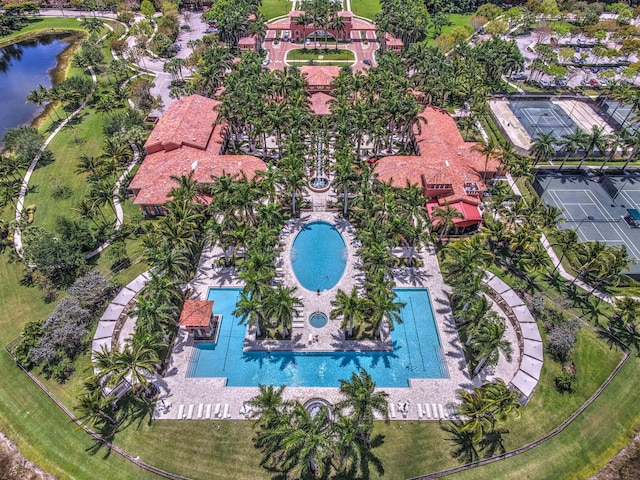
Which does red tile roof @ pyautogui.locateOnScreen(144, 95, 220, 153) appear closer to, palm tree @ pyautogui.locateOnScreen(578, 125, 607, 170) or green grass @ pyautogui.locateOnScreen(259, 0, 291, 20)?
palm tree @ pyautogui.locateOnScreen(578, 125, 607, 170)

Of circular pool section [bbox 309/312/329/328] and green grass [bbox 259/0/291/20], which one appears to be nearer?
circular pool section [bbox 309/312/329/328]

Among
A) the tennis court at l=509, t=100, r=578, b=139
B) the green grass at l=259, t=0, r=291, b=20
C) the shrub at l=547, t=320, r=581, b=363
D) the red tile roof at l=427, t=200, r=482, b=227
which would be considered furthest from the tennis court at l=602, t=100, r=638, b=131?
the green grass at l=259, t=0, r=291, b=20

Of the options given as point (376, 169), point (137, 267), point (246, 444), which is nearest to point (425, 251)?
point (376, 169)

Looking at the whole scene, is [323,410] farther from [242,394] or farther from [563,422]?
[563,422]

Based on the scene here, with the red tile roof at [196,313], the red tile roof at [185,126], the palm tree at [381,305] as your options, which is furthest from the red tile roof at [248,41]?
the palm tree at [381,305]

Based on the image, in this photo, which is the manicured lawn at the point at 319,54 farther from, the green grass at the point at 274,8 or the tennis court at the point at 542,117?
the tennis court at the point at 542,117
